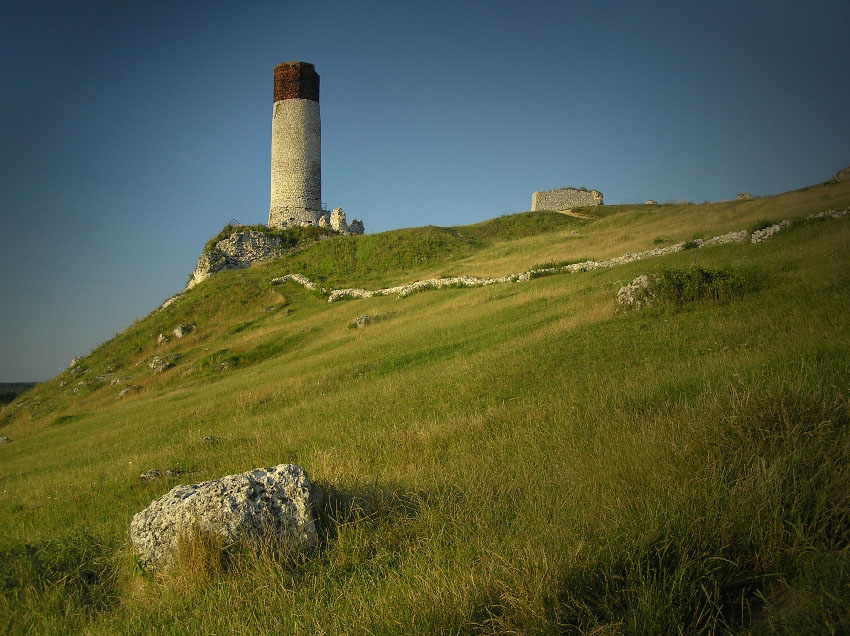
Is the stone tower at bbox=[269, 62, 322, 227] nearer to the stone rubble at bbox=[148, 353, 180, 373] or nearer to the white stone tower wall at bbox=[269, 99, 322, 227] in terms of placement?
the white stone tower wall at bbox=[269, 99, 322, 227]

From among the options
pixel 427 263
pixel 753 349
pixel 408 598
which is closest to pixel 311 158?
pixel 427 263

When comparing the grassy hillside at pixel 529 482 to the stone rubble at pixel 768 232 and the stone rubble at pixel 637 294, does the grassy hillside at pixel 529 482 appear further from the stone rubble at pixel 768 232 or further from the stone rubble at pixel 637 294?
the stone rubble at pixel 768 232

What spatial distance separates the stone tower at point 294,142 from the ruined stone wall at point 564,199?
94.4ft

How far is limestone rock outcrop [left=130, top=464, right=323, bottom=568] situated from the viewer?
4.59 meters

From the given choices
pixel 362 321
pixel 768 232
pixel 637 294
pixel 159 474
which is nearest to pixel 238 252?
pixel 362 321

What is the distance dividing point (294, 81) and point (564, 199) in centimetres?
3577

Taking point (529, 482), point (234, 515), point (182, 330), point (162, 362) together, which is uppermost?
point (182, 330)

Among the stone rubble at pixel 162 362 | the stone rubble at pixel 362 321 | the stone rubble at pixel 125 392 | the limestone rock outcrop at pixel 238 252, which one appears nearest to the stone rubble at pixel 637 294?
the stone rubble at pixel 362 321

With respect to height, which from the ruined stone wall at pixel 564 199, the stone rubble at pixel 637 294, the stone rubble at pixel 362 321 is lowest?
the stone rubble at pixel 362 321

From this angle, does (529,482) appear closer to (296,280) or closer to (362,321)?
(362,321)

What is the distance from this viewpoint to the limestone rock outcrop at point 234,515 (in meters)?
4.59

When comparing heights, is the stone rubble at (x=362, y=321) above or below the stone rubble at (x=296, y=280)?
below

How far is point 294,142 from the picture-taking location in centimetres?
5228

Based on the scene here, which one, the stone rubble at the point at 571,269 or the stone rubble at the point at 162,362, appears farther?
the stone rubble at the point at 162,362
